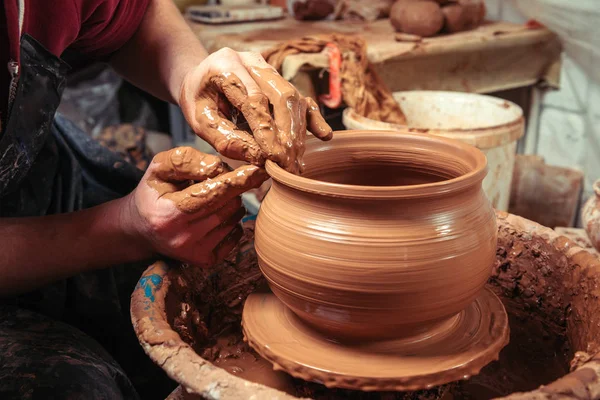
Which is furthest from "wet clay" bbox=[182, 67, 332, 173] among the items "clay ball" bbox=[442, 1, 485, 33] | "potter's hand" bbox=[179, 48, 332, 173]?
"clay ball" bbox=[442, 1, 485, 33]

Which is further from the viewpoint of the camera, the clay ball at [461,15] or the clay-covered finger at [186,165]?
the clay ball at [461,15]

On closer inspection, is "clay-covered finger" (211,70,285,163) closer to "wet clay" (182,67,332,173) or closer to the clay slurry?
"wet clay" (182,67,332,173)

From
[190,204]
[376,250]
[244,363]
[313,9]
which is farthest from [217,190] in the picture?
[313,9]

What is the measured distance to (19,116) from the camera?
1280mm

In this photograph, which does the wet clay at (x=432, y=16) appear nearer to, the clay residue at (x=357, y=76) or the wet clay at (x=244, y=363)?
the clay residue at (x=357, y=76)

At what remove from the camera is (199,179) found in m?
1.14

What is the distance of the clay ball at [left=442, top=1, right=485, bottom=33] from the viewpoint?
3.09 meters

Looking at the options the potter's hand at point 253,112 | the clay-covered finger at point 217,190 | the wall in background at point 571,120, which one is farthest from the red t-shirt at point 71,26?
the wall in background at point 571,120

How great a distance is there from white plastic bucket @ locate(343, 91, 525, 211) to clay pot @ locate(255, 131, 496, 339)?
1.01 metres

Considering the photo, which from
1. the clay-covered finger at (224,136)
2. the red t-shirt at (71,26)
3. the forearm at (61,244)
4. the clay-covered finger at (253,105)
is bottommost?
Result: the forearm at (61,244)

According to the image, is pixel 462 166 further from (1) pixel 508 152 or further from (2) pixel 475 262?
(1) pixel 508 152

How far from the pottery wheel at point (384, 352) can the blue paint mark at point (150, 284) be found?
19 cm

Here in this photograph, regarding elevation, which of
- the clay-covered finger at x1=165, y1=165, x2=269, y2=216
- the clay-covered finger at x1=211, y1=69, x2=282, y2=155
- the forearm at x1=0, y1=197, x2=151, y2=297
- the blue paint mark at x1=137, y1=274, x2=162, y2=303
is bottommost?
the blue paint mark at x1=137, y1=274, x2=162, y2=303

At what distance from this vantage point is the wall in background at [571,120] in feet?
10.6
